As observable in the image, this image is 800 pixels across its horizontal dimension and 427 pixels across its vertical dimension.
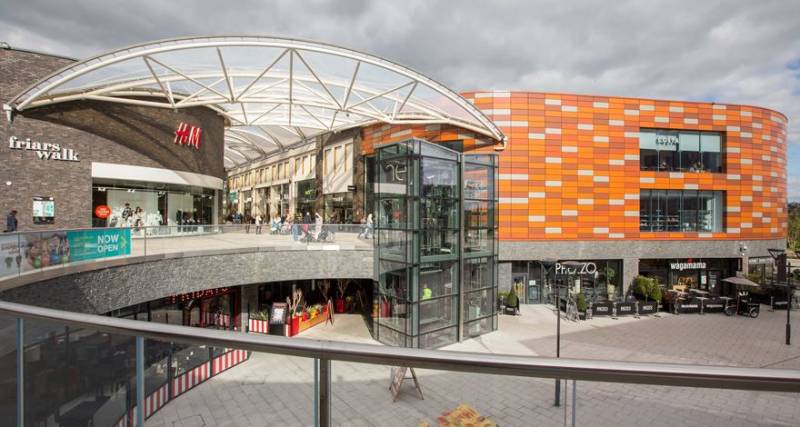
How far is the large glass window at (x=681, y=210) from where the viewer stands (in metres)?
24.5

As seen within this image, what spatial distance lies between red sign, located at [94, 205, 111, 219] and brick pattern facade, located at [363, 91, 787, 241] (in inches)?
650

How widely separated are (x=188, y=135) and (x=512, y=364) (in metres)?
24.6

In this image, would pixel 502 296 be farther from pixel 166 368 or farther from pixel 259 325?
pixel 166 368

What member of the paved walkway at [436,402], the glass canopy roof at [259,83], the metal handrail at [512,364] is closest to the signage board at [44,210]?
the glass canopy roof at [259,83]

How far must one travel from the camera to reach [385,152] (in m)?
15.9

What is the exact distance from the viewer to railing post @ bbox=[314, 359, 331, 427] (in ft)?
5.25

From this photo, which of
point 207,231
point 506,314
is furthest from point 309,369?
point 506,314

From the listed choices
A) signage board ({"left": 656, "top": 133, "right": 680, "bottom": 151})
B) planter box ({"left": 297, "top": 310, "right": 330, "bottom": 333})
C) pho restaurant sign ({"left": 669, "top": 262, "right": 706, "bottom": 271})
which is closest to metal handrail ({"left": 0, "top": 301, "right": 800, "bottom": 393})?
planter box ({"left": 297, "top": 310, "right": 330, "bottom": 333})

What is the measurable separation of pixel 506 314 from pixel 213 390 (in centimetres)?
2084

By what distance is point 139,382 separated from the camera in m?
2.03

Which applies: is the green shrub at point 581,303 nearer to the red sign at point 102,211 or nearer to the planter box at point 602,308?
the planter box at point 602,308

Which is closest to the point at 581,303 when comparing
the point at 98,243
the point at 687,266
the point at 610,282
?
the point at 610,282

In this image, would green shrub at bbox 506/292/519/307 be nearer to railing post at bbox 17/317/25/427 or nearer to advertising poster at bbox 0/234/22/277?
advertising poster at bbox 0/234/22/277

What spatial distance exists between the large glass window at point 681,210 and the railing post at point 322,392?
90.0 ft
